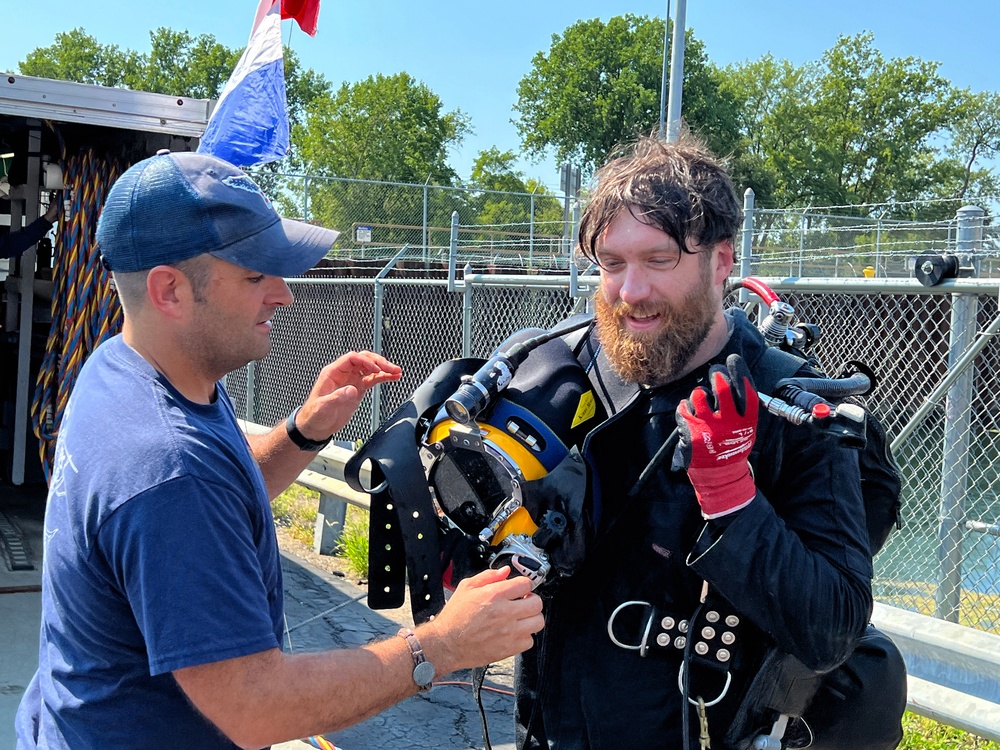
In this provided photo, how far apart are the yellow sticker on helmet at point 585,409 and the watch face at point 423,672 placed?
62 centimetres

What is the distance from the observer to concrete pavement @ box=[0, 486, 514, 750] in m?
4.06

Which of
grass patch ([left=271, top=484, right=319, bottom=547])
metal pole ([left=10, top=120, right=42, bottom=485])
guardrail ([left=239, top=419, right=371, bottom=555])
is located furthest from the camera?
grass patch ([left=271, top=484, right=319, bottom=547])

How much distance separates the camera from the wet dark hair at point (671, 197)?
82.4 inches

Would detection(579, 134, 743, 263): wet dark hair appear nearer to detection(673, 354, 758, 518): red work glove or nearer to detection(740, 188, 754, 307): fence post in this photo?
detection(673, 354, 758, 518): red work glove

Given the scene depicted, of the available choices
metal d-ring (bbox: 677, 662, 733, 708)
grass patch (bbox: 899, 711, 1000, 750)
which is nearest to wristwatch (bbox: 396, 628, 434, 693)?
metal d-ring (bbox: 677, 662, 733, 708)

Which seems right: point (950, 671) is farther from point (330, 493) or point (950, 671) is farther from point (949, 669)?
point (330, 493)

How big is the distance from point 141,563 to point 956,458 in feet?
13.2

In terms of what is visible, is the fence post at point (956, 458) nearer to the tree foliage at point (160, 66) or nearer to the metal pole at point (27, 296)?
the metal pole at point (27, 296)

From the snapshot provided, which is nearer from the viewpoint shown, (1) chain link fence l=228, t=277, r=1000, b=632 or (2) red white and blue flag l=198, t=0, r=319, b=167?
(2) red white and blue flag l=198, t=0, r=319, b=167

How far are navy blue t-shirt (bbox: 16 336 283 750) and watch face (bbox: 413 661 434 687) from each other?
0.26 meters

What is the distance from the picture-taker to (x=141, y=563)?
153 cm

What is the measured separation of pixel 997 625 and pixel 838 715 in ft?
14.8

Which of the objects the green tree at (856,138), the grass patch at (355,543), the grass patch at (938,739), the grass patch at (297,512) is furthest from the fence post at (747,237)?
the green tree at (856,138)

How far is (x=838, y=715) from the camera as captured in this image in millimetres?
2111
